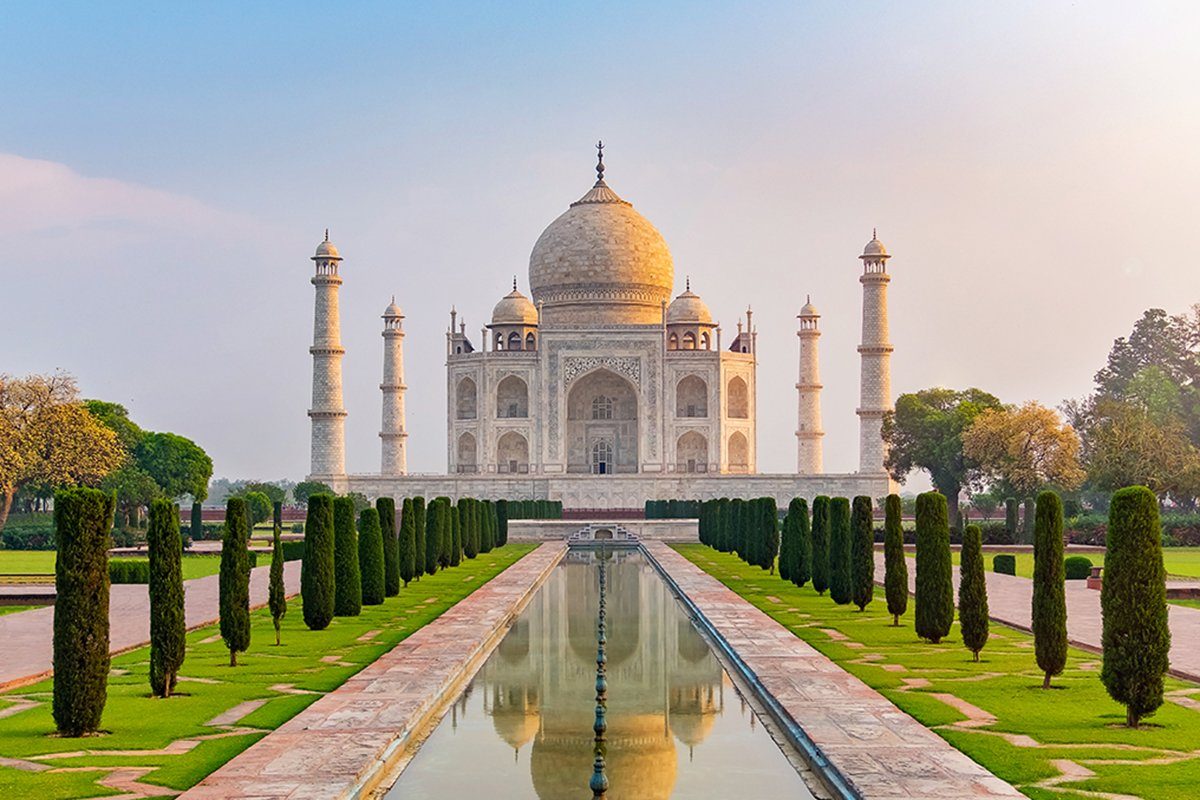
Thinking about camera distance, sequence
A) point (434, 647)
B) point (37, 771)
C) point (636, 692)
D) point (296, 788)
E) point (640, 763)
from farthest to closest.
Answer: point (434, 647) → point (636, 692) → point (640, 763) → point (37, 771) → point (296, 788)

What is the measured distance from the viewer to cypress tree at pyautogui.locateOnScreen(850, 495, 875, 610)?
1568 centimetres

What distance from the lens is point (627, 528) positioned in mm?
36625

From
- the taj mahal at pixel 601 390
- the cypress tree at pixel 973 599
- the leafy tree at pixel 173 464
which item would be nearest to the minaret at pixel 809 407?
the taj mahal at pixel 601 390

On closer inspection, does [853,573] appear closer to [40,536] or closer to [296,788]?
[296,788]

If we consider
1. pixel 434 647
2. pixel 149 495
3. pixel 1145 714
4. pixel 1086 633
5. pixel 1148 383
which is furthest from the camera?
pixel 1148 383

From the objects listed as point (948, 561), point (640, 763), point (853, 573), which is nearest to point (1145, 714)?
point (640, 763)

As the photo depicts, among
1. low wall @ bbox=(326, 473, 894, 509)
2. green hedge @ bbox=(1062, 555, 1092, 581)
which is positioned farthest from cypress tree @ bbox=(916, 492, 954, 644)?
low wall @ bbox=(326, 473, 894, 509)

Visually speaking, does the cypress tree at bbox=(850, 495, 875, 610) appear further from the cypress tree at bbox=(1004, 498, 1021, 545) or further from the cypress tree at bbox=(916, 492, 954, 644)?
the cypress tree at bbox=(1004, 498, 1021, 545)

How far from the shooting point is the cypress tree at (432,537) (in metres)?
21.9

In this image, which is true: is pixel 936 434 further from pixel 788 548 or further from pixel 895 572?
pixel 895 572

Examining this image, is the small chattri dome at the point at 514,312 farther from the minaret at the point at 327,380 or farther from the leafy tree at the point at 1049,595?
the leafy tree at the point at 1049,595

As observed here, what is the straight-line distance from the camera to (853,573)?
1597 centimetres

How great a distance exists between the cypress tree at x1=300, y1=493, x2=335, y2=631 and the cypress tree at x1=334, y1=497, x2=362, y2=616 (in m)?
0.75

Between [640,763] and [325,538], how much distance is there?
663 centimetres
